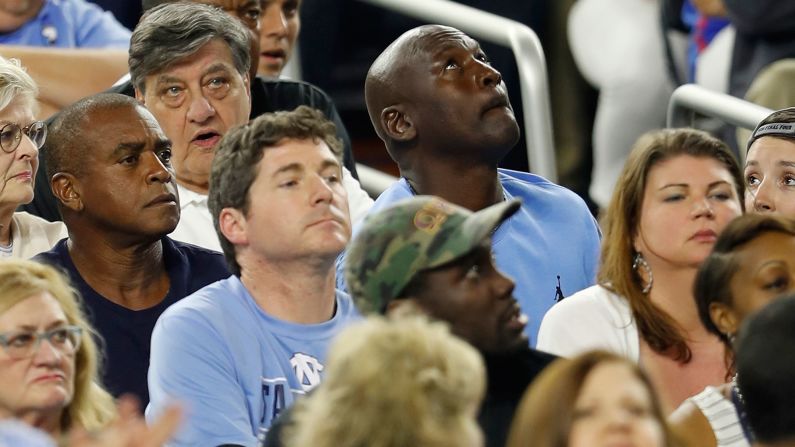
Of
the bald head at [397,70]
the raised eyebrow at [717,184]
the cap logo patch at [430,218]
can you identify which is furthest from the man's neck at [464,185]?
the cap logo patch at [430,218]

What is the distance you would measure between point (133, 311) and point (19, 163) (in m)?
0.47

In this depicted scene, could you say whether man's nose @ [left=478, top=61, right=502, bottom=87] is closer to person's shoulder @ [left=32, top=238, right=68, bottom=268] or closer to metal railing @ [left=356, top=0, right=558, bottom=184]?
metal railing @ [left=356, top=0, right=558, bottom=184]

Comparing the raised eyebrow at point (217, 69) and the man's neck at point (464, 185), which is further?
the raised eyebrow at point (217, 69)

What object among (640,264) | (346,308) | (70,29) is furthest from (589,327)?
(70,29)

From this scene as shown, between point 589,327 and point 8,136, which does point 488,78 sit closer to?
point 589,327

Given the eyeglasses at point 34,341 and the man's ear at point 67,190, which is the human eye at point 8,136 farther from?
the eyeglasses at point 34,341

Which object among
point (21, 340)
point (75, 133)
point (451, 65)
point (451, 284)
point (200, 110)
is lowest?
point (200, 110)

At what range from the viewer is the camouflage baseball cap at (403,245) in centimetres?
359

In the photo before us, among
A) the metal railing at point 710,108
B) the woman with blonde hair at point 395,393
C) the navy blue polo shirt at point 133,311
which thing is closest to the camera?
the woman with blonde hair at point 395,393

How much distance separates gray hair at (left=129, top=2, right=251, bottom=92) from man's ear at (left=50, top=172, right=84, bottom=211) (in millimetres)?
516

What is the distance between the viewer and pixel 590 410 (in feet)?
9.87

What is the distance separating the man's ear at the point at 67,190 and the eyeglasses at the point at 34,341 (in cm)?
80

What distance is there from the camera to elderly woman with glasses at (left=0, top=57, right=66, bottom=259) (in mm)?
4547

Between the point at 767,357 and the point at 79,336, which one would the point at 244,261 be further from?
the point at 767,357
